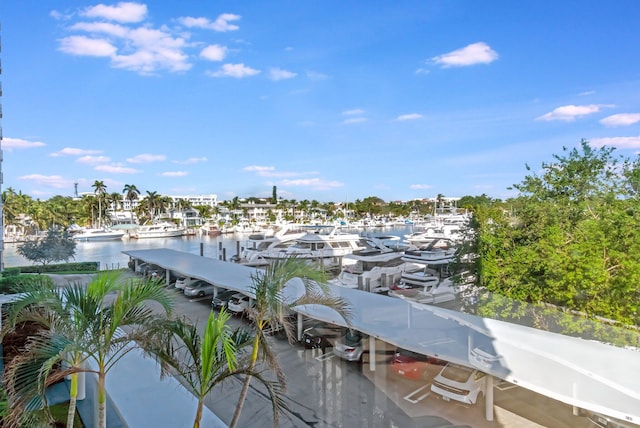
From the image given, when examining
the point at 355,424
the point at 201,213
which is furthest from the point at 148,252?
the point at 201,213

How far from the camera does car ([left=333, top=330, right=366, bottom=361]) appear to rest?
1105 centimetres

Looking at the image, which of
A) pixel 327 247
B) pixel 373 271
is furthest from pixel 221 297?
pixel 327 247

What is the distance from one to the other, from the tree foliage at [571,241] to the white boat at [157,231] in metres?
61.3

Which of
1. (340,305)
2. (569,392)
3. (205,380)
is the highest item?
(340,305)

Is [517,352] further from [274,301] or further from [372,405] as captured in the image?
[274,301]

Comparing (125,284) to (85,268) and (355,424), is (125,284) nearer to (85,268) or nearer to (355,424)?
(355,424)

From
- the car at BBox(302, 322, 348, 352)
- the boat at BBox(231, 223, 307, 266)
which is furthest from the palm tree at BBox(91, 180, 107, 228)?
the car at BBox(302, 322, 348, 352)

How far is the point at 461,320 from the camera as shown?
9.44 m

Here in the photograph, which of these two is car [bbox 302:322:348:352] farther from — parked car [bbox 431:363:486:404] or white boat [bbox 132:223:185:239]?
white boat [bbox 132:223:185:239]

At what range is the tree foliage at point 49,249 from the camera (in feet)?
86.9

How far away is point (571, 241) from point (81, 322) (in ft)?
38.8

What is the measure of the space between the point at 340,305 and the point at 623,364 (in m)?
6.10

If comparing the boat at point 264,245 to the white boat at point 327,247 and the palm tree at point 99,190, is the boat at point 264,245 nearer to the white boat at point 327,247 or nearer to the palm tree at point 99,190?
the white boat at point 327,247

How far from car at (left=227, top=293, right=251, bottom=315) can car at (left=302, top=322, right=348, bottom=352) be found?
3642 millimetres
